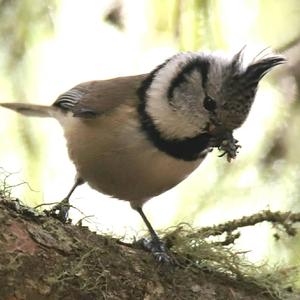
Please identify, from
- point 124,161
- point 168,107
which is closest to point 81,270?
point 124,161

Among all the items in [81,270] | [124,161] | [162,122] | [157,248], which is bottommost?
[81,270]

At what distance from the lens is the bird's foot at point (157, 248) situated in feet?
4.98

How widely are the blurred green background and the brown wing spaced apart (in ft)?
0.21

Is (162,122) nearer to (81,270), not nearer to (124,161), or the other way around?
(124,161)

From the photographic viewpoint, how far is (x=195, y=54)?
1.93 m

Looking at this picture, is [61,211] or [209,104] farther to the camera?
[209,104]

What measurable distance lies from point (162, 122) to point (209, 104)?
15 cm

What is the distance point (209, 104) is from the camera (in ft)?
5.95

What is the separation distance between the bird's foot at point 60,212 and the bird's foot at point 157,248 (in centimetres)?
20

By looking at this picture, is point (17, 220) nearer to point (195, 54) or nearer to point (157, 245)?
point (157, 245)

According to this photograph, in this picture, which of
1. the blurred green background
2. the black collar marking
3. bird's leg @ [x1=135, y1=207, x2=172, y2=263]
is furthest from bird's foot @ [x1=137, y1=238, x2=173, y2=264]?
the black collar marking

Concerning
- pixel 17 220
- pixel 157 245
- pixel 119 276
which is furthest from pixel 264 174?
pixel 17 220

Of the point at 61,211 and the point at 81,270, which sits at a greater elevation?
the point at 61,211

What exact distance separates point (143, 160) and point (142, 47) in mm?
353
